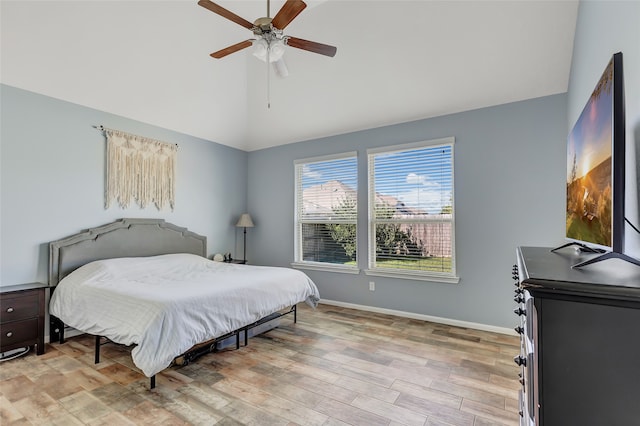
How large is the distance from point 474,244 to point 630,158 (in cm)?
257

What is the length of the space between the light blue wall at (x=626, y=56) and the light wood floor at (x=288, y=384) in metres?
1.56

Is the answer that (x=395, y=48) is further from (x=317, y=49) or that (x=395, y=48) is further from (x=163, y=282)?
(x=163, y=282)

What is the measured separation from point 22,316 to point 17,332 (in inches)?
5.5

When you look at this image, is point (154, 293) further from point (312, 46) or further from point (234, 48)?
point (312, 46)

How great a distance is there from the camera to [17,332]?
2.84 metres

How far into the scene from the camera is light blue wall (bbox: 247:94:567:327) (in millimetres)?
3299

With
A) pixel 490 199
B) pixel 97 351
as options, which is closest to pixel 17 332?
pixel 97 351

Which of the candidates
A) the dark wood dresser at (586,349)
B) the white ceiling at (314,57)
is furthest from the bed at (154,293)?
the dark wood dresser at (586,349)

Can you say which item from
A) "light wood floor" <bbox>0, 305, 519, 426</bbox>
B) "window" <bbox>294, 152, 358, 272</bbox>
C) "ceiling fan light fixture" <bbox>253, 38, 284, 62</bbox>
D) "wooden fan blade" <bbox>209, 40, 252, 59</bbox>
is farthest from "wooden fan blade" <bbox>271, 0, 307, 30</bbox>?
"light wood floor" <bbox>0, 305, 519, 426</bbox>

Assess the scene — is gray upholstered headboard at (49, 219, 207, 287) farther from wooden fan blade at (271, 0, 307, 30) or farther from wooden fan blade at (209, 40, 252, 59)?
wooden fan blade at (271, 0, 307, 30)

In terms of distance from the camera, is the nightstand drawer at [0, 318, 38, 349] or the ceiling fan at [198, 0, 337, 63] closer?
the ceiling fan at [198, 0, 337, 63]

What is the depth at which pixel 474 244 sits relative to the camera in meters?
3.67

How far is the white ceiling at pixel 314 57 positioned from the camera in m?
2.84

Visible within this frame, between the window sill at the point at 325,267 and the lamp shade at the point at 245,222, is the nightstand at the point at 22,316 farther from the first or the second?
the window sill at the point at 325,267
